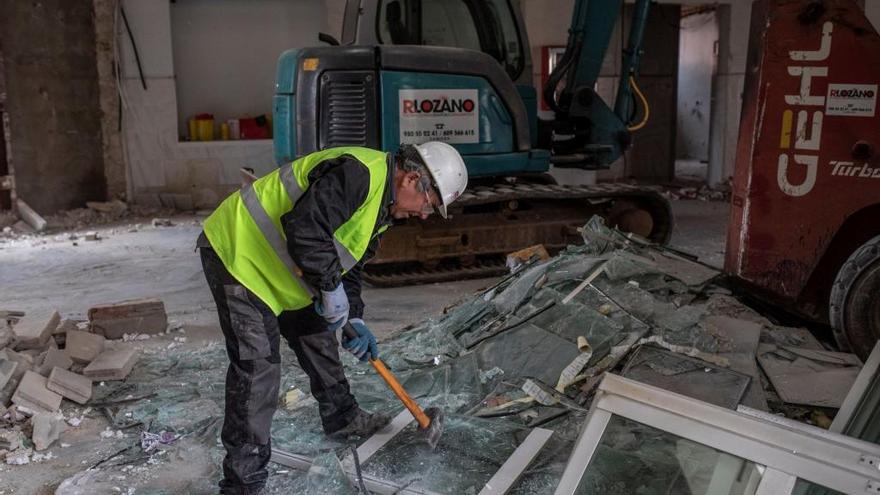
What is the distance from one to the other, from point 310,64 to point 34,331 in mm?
2883

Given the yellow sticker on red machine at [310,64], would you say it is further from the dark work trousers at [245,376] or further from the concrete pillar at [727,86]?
the concrete pillar at [727,86]

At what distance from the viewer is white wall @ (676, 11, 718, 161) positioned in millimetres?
15594

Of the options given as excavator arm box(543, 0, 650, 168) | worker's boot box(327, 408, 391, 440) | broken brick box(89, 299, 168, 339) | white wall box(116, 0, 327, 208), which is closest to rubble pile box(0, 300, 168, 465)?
broken brick box(89, 299, 168, 339)

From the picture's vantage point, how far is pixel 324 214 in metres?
2.90

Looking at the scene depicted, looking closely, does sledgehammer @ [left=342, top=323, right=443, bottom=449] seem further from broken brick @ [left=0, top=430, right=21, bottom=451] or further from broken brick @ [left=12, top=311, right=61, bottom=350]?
broken brick @ [left=12, top=311, right=61, bottom=350]

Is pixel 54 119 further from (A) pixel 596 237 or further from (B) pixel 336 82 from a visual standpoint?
(A) pixel 596 237

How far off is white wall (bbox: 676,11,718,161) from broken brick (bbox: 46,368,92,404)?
13633 mm

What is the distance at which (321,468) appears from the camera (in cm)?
339

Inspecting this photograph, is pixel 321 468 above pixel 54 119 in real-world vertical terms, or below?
below

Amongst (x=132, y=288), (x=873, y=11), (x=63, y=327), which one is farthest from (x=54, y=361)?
(x=873, y=11)

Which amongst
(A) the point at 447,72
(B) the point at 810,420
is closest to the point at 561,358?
(B) the point at 810,420

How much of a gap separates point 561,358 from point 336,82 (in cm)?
330

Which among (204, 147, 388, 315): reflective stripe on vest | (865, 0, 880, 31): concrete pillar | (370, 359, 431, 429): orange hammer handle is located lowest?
(370, 359, 431, 429): orange hammer handle

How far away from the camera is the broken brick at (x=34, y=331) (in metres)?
4.77
